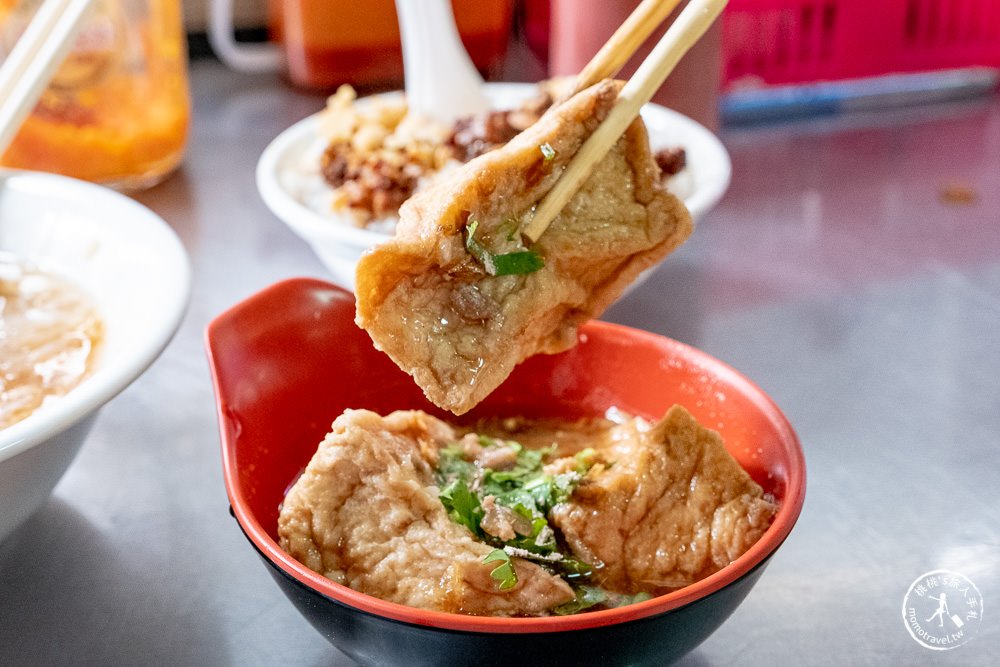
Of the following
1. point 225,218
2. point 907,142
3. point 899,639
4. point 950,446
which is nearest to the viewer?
point 899,639

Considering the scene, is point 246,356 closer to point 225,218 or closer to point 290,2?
point 225,218

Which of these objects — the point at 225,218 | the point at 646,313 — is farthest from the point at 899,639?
the point at 225,218

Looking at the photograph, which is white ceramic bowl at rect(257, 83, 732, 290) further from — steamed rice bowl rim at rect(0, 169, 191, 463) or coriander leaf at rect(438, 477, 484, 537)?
coriander leaf at rect(438, 477, 484, 537)

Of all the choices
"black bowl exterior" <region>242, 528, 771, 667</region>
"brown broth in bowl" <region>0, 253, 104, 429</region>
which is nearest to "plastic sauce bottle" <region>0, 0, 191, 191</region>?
"brown broth in bowl" <region>0, 253, 104, 429</region>

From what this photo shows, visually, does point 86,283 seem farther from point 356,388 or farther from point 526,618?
point 526,618

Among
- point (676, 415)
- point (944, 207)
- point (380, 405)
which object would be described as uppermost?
point (676, 415)

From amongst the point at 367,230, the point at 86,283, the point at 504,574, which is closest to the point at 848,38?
the point at 367,230
